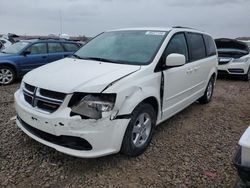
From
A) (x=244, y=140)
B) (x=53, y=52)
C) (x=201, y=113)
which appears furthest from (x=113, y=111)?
(x=53, y=52)

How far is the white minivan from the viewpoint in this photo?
303cm

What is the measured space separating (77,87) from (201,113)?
339cm

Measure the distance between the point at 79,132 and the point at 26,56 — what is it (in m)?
6.51

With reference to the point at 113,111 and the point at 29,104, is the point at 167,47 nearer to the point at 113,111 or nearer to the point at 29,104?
the point at 113,111

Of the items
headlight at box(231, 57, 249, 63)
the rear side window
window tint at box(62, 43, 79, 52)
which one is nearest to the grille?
the rear side window

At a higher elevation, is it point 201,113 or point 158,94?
point 158,94

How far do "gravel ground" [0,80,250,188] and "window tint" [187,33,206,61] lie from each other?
128 cm

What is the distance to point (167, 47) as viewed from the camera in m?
4.13

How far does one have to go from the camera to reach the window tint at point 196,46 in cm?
503

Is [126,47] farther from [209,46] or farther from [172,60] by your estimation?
[209,46]

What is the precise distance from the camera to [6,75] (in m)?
8.38

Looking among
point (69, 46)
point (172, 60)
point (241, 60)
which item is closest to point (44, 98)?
point (172, 60)

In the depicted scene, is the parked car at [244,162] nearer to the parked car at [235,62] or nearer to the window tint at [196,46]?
the window tint at [196,46]

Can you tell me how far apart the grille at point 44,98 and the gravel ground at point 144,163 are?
→ 717 millimetres
